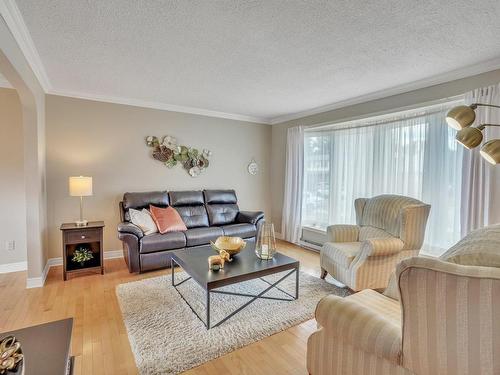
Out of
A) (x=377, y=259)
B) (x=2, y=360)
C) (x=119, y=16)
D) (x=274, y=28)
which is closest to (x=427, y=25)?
(x=274, y=28)

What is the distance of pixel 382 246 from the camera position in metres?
2.57

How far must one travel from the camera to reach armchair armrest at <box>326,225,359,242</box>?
3217 millimetres

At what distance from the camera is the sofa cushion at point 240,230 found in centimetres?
392

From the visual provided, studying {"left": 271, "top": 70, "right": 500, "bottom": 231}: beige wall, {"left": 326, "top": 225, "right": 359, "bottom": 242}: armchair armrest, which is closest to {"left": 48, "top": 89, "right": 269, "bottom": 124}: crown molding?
{"left": 271, "top": 70, "right": 500, "bottom": 231}: beige wall

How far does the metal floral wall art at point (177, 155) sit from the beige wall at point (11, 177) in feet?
5.27

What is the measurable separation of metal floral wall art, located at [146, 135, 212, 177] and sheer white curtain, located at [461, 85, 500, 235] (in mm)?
3659

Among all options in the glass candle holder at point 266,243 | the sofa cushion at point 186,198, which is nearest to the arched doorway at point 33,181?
the sofa cushion at point 186,198

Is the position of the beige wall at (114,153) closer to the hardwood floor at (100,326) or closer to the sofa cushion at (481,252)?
the hardwood floor at (100,326)

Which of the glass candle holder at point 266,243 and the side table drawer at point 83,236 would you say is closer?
the glass candle holder at point 266,243

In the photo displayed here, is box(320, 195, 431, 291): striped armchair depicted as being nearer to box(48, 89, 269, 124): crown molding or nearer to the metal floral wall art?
the metal floral wall art

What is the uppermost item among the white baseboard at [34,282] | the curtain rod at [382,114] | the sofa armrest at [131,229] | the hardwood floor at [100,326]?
the curtain rod at [382,114]

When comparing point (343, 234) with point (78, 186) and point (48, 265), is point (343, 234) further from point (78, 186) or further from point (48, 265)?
point (48, 265)

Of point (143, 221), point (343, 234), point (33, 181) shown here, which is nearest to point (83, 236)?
point (143, 221)

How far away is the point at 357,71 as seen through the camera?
2820 mm
